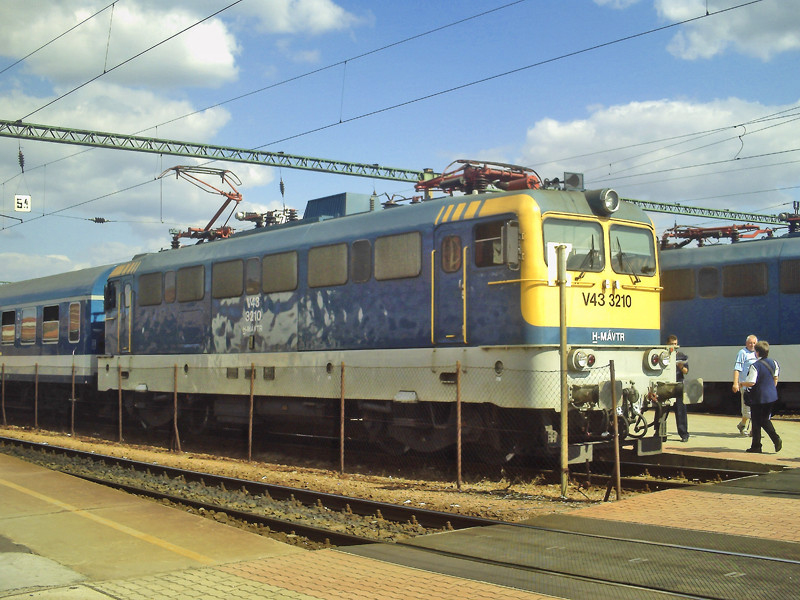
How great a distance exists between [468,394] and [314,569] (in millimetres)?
5172

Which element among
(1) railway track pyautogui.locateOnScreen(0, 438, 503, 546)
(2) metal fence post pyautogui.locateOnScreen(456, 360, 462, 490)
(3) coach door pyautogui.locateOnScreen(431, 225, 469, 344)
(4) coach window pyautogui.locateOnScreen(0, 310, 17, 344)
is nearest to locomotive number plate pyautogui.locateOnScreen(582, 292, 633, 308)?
(3) coach door pyautogui.locateOnScreen(431, 225, 469, 344)

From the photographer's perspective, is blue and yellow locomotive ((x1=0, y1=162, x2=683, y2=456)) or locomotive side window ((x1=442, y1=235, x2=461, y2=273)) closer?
blue and yellow locomotive ((x1=0, y1=162, x2=683, y2=456))

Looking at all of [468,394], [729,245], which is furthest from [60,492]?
[729,245]

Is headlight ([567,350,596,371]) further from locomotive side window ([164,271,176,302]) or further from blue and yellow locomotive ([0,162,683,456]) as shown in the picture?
locomotive side window ([164,271,176,302])

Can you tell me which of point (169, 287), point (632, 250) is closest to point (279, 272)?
point (169, 287)

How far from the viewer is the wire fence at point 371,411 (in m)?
11.3

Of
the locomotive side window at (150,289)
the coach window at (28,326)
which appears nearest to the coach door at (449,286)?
the locomotive side window at (150,289)

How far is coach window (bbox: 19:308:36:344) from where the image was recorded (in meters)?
24.5

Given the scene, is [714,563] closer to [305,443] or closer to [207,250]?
[305,443]

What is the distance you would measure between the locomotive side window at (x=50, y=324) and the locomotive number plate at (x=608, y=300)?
1654 cm

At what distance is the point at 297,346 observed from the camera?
15008 mm

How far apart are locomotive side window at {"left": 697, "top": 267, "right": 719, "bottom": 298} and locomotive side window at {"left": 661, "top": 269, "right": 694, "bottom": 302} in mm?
223

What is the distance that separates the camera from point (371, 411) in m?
13.5

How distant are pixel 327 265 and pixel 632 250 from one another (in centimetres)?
507
